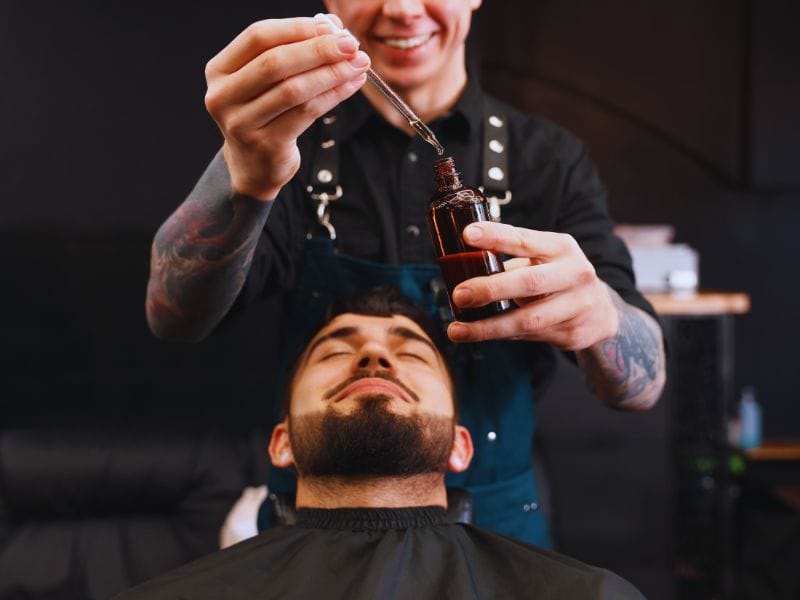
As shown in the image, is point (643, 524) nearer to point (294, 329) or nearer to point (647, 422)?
point (647, 422)

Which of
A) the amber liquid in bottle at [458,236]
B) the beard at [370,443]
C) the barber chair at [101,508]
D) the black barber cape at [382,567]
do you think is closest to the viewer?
the amber liquid in bottle at [458,236]

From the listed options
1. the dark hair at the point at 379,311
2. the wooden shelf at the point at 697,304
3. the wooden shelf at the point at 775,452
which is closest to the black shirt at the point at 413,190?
the dark hair at the point at 379,311

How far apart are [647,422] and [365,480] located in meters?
1.80

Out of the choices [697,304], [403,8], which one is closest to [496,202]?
[403,8]

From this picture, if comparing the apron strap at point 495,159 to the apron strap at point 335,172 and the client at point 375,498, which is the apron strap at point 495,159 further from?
the client at point 375,498

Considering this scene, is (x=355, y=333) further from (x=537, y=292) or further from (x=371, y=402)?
(x=537, y=292)

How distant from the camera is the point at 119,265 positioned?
10.2 ft

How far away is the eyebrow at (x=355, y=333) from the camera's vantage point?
188cm

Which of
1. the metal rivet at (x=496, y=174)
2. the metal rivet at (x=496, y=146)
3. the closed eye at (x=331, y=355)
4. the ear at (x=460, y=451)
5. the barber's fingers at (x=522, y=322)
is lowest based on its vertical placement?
the ear at (x=460, y=451)

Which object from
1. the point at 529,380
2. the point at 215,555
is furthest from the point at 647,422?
the point at 215,555

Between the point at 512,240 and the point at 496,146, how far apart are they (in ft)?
2.34

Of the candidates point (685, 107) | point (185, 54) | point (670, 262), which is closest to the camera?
point (185, 54)

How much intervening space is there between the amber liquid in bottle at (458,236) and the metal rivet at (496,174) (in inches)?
19.3

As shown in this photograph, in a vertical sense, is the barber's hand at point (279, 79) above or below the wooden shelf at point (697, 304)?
above
